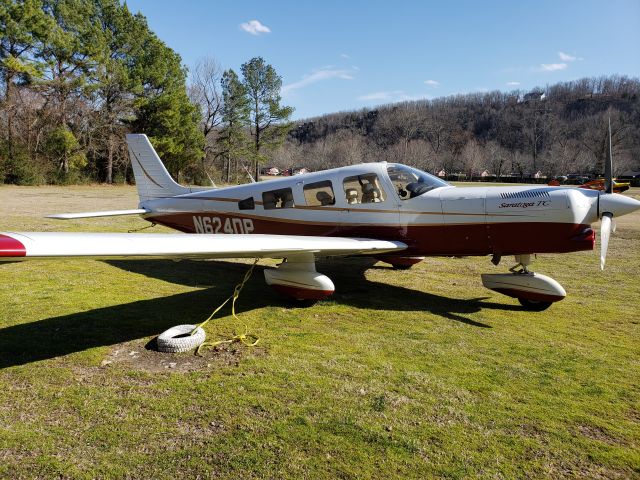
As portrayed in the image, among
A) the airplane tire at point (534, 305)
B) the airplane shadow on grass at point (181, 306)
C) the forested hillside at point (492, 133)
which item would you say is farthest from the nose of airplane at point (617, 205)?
the forested hillside at point (492, 133)

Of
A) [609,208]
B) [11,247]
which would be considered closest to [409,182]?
[609,208]

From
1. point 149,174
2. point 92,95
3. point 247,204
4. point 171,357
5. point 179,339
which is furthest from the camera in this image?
point 92,95

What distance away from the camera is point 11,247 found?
3.28 m

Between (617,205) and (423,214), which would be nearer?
(617,205)

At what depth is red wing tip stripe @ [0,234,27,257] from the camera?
322 centimetres

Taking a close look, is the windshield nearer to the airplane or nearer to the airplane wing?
the airplane

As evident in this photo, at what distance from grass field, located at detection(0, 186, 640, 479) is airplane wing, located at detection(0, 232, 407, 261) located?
40.1 inches

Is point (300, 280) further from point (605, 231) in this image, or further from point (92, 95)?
point (92, 95)

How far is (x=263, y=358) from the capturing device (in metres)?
4.58

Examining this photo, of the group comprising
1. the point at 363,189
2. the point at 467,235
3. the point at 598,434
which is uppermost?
the point at 363,189

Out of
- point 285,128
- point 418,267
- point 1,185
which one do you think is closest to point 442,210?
point 418,267

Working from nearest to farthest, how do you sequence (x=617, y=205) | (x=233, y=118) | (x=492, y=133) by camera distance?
(x=617, y=205), (x=233, y=118), (x=492, y=133)

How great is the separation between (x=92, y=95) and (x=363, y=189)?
43430mm

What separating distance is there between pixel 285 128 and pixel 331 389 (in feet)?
167
